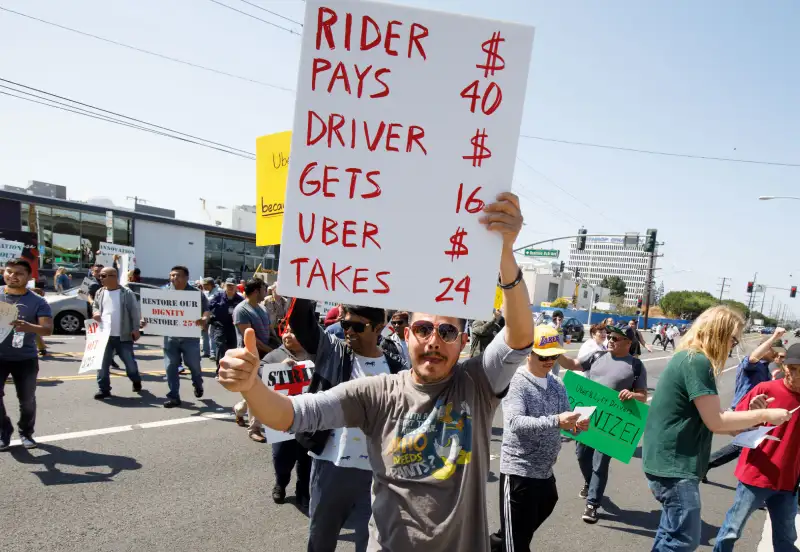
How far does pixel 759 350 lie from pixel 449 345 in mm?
4991

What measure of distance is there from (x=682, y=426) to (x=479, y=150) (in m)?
2.09

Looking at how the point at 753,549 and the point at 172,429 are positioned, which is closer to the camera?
the point at 753,549

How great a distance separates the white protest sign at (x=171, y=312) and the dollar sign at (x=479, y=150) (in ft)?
21.0

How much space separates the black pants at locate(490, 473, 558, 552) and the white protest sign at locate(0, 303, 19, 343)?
465cm

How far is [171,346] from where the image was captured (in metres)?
7.12

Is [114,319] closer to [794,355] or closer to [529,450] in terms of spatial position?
[529,450]

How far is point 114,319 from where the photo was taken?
23.0ft

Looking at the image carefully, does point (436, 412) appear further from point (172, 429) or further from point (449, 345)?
point (172, 429)

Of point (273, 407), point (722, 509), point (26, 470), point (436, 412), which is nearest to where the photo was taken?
point (273, 407)

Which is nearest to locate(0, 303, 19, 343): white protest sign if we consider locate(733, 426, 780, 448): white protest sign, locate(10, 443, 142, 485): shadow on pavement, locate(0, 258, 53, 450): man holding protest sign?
locate(0, 258, 53, 450): man holding protest sign

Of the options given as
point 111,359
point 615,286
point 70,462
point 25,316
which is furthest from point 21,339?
point 615,286

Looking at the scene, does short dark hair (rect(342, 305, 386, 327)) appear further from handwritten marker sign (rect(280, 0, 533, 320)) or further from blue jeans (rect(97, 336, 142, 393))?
blue jeans (rect(97, 336, 142, 393))

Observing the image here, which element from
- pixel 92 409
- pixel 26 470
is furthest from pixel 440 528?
pixel 92 409

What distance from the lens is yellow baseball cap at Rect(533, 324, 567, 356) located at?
3.09m
